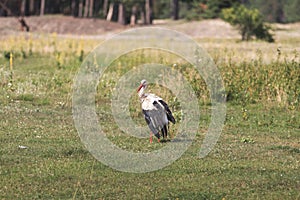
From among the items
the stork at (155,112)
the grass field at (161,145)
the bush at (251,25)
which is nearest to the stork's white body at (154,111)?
the stork at (155,112)

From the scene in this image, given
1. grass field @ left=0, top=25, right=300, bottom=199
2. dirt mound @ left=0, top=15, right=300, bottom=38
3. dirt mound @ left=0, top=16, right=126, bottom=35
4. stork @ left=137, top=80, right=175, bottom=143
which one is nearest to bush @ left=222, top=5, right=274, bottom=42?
dirt mound @ left=0, top=15, right=300, bottom=38

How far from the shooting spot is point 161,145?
12.9 meters

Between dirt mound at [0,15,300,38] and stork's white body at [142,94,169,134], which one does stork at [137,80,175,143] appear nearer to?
stork's white body at [142,94,169,134]

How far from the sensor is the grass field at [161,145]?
9.87 m

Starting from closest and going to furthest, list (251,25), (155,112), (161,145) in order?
1. (155,112)
2. (161,145)
3. (251,25)

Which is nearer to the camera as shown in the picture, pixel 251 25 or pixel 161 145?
pixel 161 145

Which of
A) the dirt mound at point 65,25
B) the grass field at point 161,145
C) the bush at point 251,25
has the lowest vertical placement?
the dirt mound at point 65,25

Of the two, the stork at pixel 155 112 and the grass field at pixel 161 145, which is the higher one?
the stork at pixel 155 112

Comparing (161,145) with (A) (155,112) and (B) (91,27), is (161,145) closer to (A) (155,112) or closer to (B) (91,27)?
(A) (155,112)

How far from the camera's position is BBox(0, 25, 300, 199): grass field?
9867mm

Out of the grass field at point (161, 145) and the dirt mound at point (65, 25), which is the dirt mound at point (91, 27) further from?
the grass field at point (161, 145)

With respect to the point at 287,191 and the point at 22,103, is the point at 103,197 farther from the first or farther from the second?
the point at 22,103

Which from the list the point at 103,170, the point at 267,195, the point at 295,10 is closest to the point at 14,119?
the point at 103,170

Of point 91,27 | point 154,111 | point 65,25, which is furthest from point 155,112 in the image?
point 65,25
